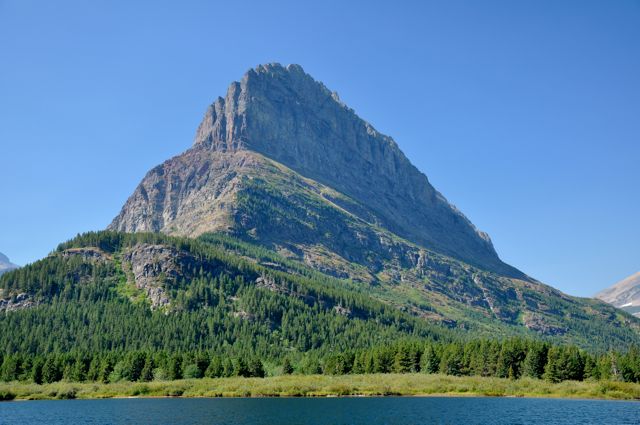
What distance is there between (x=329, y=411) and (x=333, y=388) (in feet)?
136

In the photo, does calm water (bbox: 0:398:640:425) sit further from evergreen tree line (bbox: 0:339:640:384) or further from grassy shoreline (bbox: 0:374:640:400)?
evergreen tree line (bbox: 0:339:640:384)

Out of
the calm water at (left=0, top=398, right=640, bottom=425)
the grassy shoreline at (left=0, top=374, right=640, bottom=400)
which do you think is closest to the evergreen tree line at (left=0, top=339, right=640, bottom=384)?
the grassy shoreline at (left=0, top=374, right=640, bottom=400)

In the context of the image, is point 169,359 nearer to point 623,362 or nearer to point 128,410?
point 128,410

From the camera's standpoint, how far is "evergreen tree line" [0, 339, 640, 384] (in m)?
173

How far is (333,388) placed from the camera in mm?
152000

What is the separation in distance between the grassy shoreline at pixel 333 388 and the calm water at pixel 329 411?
12.1 m

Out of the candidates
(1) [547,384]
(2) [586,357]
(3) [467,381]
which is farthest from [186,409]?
(2) [586,357]

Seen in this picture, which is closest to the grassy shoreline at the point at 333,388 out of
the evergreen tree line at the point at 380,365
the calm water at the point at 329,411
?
the evergreen tree line at the point at 380,365

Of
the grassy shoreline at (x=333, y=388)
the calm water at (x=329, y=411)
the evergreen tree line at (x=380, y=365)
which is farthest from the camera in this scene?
the evergreen tree line at (x=380, y=365)

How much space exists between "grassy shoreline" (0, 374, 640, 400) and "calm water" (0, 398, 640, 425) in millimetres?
12125

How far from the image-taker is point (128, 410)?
121 meters

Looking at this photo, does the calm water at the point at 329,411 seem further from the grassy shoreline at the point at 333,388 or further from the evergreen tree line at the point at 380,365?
the evergreen tree line at the point at 380,365

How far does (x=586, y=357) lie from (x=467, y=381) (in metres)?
45.0

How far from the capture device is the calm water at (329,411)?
3868 inches
